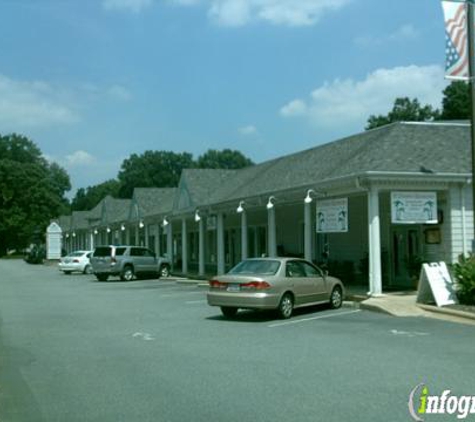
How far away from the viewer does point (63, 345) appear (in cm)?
1286

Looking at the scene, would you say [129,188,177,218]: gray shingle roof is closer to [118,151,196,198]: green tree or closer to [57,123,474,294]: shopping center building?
[57,123,474,294]: shopping center building

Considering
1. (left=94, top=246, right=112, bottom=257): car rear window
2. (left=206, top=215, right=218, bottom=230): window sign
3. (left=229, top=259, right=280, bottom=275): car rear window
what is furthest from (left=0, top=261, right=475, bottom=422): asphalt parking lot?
(left=94, top=246, right=112, bottom=257): car rear window

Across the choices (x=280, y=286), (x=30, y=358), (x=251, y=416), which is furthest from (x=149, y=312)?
(x=251, y=416)

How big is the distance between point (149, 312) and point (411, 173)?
26.8ft

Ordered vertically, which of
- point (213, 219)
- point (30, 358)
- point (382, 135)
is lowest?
point (30, 358)

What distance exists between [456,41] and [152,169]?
10626cm

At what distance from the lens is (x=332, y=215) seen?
73.5 ft

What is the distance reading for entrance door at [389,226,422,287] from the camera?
24.1 metres

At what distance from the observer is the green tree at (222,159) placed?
4710 inches

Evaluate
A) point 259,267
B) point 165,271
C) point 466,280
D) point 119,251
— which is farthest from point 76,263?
point 466,280

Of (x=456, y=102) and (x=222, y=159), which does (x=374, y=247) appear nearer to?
(x=456, y=102)

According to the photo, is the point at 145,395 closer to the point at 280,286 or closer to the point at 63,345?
the point at 63,345

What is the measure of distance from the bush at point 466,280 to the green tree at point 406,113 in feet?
184

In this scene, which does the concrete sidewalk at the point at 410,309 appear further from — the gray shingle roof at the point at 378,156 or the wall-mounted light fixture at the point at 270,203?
the wall-mounted light fixture at the point at 270,203
